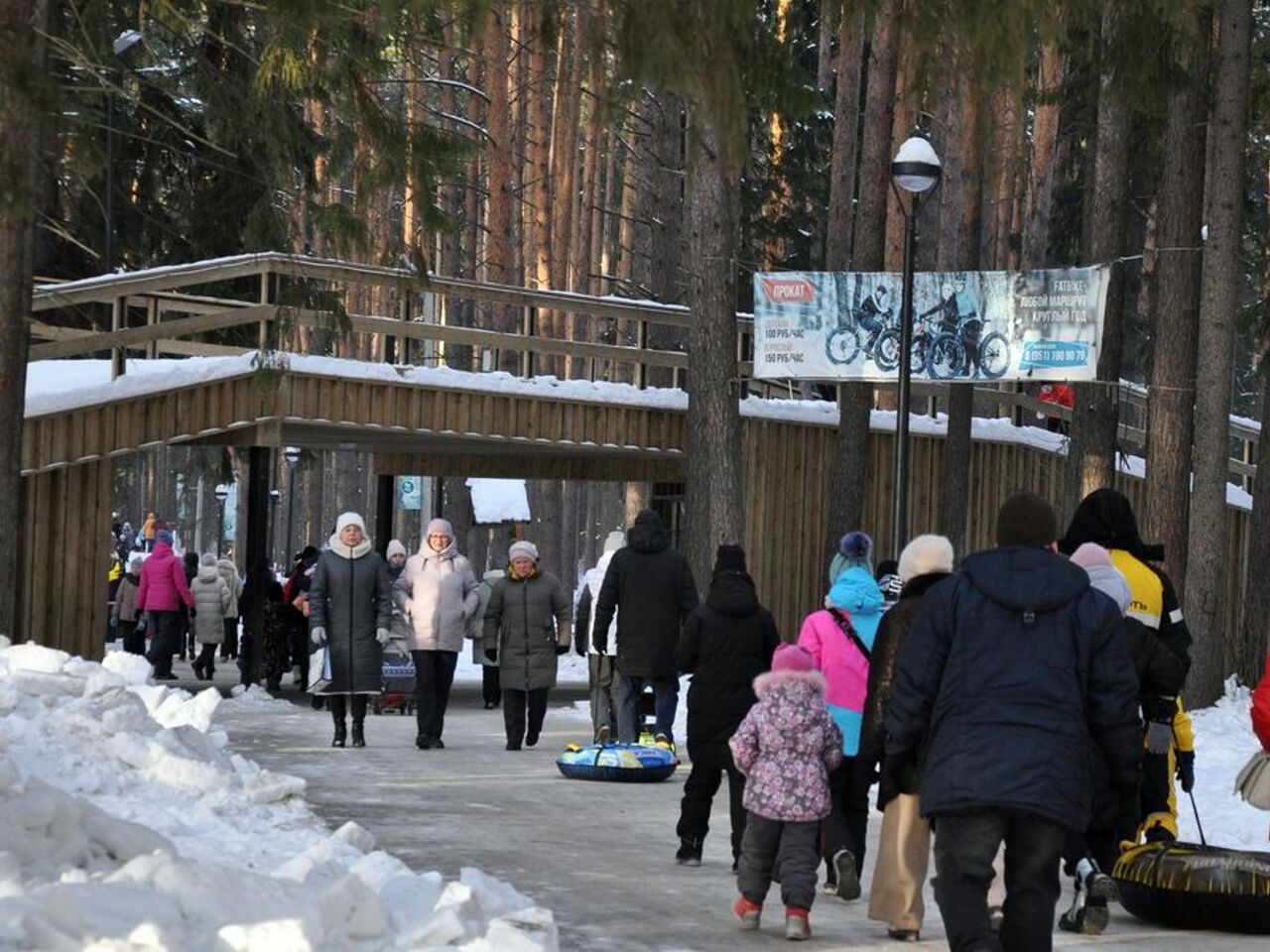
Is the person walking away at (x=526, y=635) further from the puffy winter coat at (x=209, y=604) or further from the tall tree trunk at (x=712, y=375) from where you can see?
the puffy winter coat at (x=209, y=604)

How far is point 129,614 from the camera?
2817 cm

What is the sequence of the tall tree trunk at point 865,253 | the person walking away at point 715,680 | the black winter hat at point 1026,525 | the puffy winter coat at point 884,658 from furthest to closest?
the tall tree trunk at point 865,253
the person walking away at point 715,680
the puffy winter coat at point 884,658
the black winter hat at point 1026,525

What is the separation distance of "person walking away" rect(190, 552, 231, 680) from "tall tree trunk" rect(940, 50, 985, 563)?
847 centimetres

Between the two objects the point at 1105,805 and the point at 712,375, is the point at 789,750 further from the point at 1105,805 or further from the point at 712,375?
the point at 712,375

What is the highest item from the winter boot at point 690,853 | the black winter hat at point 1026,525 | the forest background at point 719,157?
the forest background at point 719,157

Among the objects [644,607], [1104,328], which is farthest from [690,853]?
[1104,328]

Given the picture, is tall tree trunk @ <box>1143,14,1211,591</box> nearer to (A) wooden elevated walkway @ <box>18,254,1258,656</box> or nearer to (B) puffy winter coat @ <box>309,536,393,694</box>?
(A) wooden elevated walkway @ <box>18,254,1258,656</box>

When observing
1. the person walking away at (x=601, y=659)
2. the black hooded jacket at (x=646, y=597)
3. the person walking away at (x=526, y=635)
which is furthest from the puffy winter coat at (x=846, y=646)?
the person walking away at (x=526, y=635)

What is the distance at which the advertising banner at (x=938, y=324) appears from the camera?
20703mm

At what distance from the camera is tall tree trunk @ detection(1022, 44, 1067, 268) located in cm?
3541

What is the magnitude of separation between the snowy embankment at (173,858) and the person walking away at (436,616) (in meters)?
4.04

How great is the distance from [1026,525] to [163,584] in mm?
18850

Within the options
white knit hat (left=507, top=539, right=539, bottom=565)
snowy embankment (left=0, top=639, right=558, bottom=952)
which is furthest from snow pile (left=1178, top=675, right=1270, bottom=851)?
white knit hat (left=507, top=539, right=539, bottom=565)

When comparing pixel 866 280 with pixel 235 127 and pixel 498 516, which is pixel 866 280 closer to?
pixel 235 127
